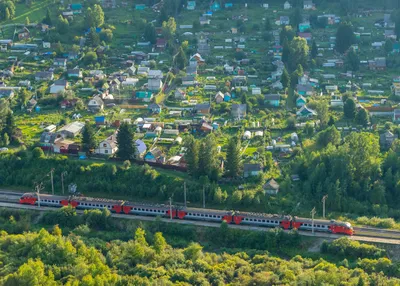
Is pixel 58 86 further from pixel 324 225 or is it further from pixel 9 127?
pixel 324 225

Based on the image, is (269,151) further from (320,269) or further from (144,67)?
(144,67)

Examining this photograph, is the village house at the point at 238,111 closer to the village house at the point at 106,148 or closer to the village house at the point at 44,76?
the village house at the point at 106,148

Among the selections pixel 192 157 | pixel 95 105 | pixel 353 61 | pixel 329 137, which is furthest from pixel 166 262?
pixel 353 61

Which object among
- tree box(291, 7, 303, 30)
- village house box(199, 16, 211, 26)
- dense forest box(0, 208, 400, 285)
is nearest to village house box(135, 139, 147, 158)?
dense forest box(0, 208, 400, 285)

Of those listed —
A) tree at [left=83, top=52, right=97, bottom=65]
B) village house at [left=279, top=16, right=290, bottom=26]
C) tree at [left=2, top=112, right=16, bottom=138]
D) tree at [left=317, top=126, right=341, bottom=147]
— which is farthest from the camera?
village house at [left=279, top=16, right=290, bottom=26]

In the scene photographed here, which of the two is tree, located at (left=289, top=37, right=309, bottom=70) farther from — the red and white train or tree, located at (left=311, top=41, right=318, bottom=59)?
the red and white train

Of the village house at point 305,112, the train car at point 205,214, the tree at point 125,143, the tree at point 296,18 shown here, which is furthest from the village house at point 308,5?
the train car at point 205,214

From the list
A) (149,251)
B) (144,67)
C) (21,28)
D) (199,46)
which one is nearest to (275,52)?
(199,46)
